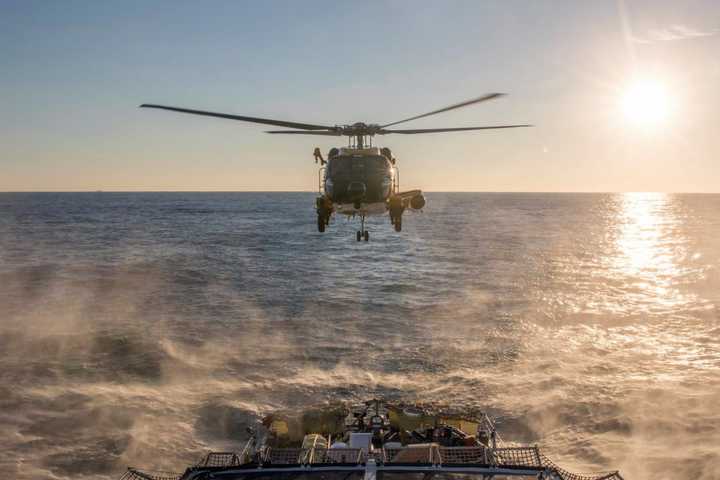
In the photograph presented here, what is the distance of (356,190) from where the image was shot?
2014 cm

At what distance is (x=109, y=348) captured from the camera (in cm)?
4441

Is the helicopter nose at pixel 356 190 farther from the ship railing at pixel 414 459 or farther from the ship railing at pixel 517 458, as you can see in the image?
the ship railing at pixel 517 458

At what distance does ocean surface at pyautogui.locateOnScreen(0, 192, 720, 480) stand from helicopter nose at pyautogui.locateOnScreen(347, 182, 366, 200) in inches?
749

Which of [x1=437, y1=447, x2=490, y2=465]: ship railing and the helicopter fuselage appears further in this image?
the helicopter fuselage

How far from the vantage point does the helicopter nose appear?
20156 mm

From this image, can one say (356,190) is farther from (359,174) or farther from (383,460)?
(383,460)

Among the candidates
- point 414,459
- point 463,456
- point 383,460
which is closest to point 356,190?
point 383,460

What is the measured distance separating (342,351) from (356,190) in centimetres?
2699

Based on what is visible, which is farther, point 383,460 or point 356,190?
point 356,190

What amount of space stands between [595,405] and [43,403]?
3777 centimetres

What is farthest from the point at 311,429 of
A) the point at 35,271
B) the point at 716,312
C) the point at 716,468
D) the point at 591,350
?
the point at 35,271

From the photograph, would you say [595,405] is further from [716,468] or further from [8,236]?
[8,236]

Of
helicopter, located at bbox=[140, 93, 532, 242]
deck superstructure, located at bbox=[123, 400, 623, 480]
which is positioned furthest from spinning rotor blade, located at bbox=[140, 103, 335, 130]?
deck superstructure, located at bbox=[123, 400, 623, 480]

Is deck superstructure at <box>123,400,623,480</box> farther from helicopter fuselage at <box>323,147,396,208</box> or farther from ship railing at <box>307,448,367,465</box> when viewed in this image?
helicopter fuselage at <box>323,147,396,208</box>
